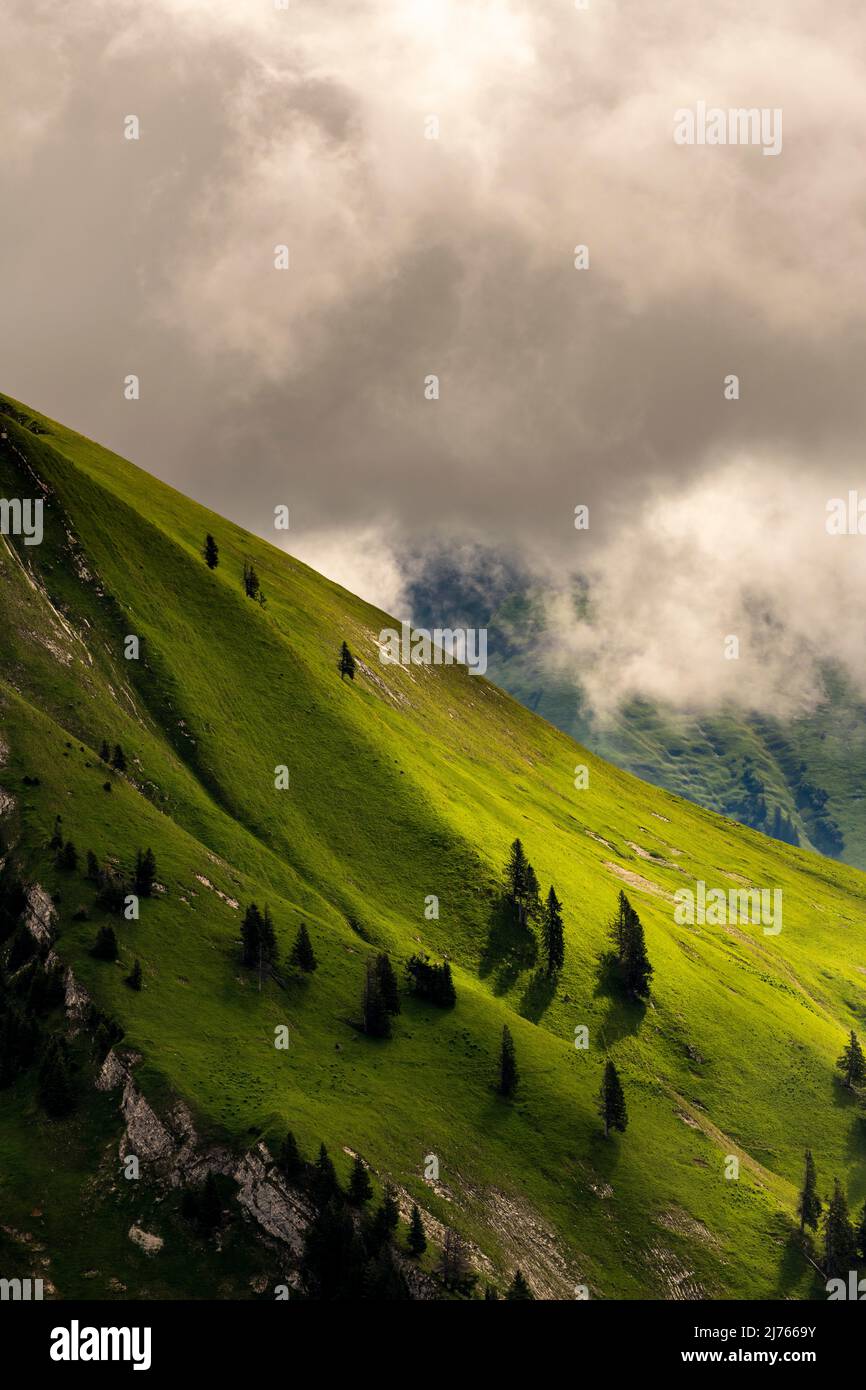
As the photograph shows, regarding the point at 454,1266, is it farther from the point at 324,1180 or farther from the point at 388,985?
the point at 388,985

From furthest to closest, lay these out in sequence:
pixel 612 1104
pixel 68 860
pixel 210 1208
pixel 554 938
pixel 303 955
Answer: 1. pixel 554 938
2. pixel 303 955
3. pixel 612 1104
4. pixel 68 860
5. pixel 210 1208

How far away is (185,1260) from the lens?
90.4m

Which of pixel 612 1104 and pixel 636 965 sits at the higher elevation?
pixel 636 965

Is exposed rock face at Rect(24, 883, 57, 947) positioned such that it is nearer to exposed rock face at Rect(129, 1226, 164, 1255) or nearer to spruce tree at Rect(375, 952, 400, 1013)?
exposed rock face at Rect(129, 1226, 164, 1255)

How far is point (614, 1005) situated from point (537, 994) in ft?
44.0

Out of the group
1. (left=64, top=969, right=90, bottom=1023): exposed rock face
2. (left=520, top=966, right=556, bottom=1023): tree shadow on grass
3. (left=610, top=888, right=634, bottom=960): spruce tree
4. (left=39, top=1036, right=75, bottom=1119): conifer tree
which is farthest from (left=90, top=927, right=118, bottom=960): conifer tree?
(left=610, top=888, right=634, bottom=960): spruce tree

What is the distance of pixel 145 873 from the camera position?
131375 millimetres

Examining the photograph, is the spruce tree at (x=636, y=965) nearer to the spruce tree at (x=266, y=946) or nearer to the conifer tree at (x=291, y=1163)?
the spruce tree at (x=266, y=946)

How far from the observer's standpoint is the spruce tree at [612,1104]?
438ft

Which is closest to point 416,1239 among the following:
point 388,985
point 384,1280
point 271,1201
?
point 384,1280

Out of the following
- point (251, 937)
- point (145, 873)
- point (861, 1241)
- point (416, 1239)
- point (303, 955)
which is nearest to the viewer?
point (416, 1239)
